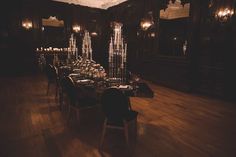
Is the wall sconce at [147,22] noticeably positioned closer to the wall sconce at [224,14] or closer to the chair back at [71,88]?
the wall sconce at [224,14]

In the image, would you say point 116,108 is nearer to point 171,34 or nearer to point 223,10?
point 223,10

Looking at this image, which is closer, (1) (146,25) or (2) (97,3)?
(1) (146,25)

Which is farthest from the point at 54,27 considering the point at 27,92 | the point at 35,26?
the point at 27,92

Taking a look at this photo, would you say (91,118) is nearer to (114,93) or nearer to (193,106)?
(114,93)

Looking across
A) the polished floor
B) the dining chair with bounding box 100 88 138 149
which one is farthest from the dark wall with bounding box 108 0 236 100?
the dining chair with bounding box 100 88 138 149

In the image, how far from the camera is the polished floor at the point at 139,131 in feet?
8.77

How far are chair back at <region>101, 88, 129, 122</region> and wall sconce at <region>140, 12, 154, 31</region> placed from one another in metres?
6.15

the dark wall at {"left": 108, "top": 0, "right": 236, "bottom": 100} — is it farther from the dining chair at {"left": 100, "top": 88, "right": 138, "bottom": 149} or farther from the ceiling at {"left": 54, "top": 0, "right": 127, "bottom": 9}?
the dining chair at {"left": 100, "top": 88, "right": 138, "bottom": 149}

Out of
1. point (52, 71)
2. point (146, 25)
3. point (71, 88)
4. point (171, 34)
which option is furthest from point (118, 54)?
point (146, 25)

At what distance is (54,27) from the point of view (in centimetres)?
1048

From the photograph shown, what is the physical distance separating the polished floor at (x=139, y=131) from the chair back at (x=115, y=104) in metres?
0.53

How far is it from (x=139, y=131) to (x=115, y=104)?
1.11 meters

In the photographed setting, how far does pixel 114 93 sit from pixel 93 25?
32.2 feet

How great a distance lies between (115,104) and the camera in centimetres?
248
